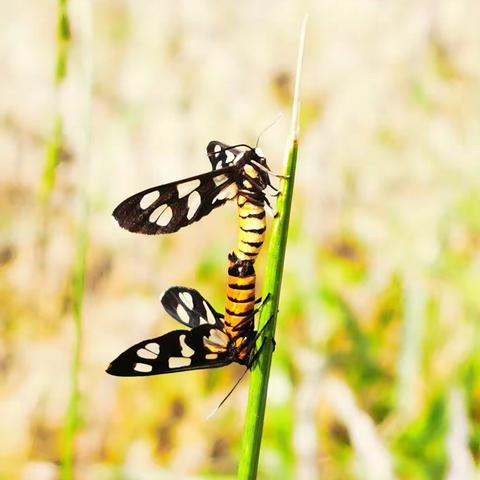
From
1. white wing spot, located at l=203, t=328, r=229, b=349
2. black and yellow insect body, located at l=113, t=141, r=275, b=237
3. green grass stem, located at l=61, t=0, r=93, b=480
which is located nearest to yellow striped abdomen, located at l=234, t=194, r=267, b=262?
black and yellow insect body, located at l=113, t=141, r=275, b=237

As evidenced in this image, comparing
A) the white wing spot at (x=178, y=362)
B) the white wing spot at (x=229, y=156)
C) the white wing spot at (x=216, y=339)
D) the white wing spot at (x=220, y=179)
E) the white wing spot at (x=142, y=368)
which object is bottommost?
the white wing spot at (x=142, y=368)

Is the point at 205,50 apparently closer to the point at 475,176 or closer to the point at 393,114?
the point at 393,114

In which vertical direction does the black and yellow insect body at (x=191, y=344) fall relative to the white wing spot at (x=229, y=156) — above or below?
below

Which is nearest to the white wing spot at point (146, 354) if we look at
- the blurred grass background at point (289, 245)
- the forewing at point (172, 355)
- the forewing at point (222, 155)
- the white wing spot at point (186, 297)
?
the forewing at point (172, 355)

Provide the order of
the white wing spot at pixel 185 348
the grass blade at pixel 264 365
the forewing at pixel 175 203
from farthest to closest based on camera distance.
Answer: the white wing spot at pixel 185 348 < the forewing at pixel 175 203 < the grass blade at pixel 264 365

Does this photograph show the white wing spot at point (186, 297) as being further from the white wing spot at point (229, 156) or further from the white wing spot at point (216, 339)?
the white wing spot at point (229, 156)

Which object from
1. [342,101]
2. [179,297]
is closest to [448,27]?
[342,101]

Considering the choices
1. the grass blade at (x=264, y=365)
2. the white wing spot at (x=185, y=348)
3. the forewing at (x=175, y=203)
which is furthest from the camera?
the white wing spot at (x=185, y=348)

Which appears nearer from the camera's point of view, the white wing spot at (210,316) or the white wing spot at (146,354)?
the white wing spot at (146,354)
